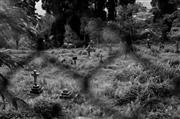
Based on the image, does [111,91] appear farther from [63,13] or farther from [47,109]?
[63,13]

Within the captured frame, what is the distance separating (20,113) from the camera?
5.78ft

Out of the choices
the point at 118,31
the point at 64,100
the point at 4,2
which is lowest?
the point at 64,100

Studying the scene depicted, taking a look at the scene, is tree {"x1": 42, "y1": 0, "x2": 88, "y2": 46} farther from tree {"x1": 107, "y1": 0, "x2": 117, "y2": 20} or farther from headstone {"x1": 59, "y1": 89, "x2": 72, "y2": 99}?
headstone {"x1": 59, "y1": 89, "x2": 72, "y2": 99}

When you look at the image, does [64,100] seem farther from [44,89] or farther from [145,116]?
[145,116]

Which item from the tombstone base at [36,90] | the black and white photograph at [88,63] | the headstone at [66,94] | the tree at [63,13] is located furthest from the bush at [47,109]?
the tree at [63,13]

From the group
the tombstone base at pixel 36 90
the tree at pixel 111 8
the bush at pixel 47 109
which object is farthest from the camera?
the tombstone base at pixel 36 90

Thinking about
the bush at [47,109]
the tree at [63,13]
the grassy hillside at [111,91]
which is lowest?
the bush at [47,109]

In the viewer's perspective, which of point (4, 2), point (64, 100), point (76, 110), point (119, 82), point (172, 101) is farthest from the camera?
point (119, 82)

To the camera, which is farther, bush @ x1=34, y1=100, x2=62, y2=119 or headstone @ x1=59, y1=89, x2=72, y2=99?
headstone @ x1=59, y1=89, x2=72, y2=99

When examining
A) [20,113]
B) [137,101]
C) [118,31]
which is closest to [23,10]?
[118,31]

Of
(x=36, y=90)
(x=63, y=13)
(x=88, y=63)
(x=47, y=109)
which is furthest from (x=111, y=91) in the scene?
A: (x=63, y=13)

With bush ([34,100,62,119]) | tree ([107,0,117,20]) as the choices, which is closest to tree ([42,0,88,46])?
tree ([107,0,117,20])

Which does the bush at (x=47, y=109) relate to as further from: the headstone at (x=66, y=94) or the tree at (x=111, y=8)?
the tree at (x=111, y=8)

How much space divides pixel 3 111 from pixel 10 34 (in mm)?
1383
